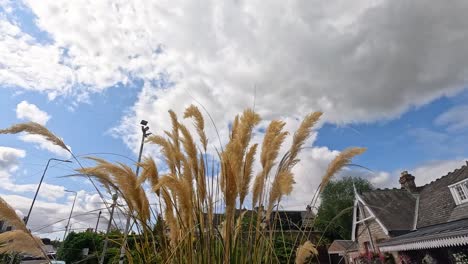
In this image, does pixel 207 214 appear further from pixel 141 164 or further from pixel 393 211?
pixel 393 211

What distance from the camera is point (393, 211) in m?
17.3

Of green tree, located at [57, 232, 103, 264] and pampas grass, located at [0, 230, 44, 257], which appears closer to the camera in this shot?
pampas grass, located at [0, 230, 44, 257]

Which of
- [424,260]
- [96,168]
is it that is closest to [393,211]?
[424,260]

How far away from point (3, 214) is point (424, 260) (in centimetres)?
1567

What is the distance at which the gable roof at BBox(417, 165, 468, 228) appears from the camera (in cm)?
1403

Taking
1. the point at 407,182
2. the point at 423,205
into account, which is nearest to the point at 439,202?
the point at 423,205

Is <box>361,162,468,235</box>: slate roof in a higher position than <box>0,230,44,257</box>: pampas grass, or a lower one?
higher

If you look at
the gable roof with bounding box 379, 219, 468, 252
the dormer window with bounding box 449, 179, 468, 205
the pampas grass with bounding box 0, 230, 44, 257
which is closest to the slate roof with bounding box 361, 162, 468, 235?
the dormer window with bounding box 449, 179, 468, 205

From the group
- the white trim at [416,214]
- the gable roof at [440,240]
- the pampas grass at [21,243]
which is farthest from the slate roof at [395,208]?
the pampas grass at [21,243]

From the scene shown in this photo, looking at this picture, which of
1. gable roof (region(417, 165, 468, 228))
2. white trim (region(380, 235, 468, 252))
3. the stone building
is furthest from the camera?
gable roof (region(417, 165, 468, 228))

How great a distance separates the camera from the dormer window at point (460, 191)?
13.3 metres

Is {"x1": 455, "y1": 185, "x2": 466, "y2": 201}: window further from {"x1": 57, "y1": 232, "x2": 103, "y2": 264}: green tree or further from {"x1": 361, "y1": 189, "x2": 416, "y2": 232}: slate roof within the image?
{"x1": 57, "y1": 232, "x2": 103, "y2": 264}: green tree

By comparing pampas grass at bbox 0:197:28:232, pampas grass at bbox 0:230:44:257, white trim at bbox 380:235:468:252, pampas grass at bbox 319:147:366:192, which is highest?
pampas grass at bbox 319:147:366:192

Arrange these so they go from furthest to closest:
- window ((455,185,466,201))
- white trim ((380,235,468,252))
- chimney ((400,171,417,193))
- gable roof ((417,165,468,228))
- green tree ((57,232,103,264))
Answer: chimney ((400,171,417,193))
gable roof ((417,165,468,228))
window ((455,185,466,201))
white trim ((380,235,468,252))
green tree ((57,232,103,264))
